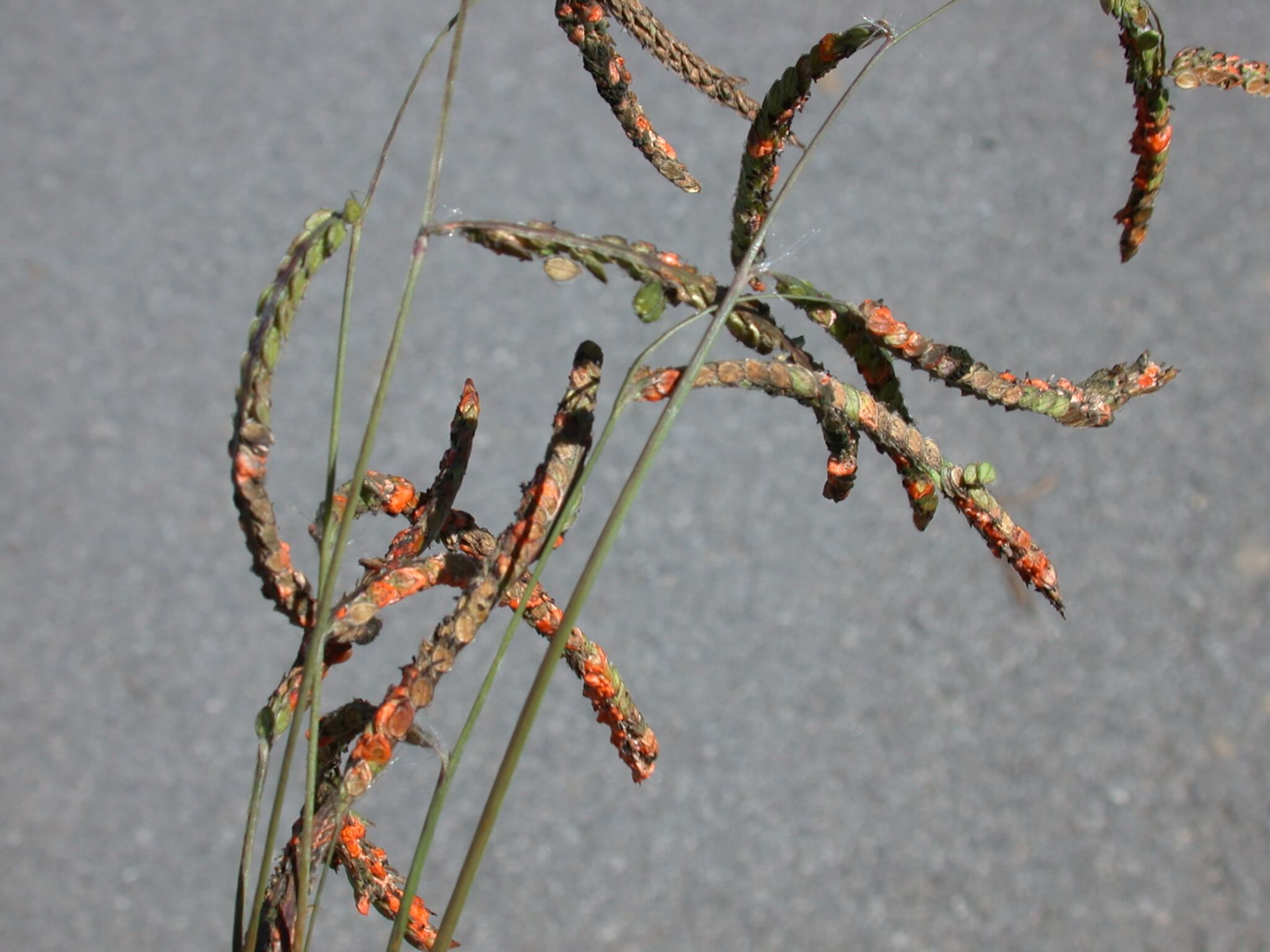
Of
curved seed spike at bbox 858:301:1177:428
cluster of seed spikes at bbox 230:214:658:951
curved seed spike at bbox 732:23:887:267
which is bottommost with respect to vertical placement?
cluster of seed spikes at bbox 230:214:658:951

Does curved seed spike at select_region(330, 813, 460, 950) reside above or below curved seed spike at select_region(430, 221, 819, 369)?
below

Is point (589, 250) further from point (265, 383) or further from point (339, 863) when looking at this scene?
point (339, 863)

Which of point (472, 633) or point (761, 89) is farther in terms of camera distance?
point (761, 89)

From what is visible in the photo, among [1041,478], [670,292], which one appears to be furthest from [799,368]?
[1041,478]

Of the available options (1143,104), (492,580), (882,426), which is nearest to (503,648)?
(492,580)

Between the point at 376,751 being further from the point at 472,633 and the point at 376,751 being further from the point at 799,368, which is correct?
the point at 799,368

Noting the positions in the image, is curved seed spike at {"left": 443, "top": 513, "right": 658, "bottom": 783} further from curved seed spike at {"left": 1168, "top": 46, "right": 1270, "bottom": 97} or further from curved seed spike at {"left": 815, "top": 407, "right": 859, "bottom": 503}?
curved seed spike at {"left": 1168, "top": 46, "right": 1270, "bottom": 97}

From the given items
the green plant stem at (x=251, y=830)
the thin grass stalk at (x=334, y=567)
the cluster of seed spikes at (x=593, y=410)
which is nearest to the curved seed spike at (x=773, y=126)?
the cluster of seed spikes at (x=593, y=410)

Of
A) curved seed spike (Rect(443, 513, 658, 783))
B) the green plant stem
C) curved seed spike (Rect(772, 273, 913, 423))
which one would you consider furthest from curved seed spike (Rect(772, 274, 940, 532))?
the green plant stem
